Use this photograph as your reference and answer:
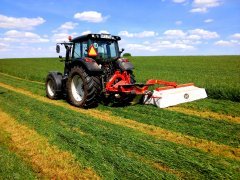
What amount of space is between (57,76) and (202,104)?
5053 mm

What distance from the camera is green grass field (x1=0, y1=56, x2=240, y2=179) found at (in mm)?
4105

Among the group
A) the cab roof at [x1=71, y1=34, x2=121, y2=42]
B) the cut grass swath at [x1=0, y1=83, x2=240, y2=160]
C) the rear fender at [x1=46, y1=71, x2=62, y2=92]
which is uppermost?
the cab roof at [x1=71, y1=34, x2=121, y2=42]

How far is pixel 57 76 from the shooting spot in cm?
1030

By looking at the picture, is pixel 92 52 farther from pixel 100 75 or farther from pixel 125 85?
pixel 125 85

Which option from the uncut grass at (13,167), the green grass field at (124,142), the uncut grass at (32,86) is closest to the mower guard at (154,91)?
the green grass field at (124,142)

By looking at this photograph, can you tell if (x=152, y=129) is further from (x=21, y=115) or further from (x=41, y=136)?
(x=21, y=115)

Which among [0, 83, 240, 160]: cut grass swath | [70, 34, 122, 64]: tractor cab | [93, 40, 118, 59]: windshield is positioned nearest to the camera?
[0, 83, 240, 160]: cut grass swath

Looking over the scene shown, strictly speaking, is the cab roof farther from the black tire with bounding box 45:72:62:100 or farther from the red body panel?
the black tire with bounding box 45:72:62:100

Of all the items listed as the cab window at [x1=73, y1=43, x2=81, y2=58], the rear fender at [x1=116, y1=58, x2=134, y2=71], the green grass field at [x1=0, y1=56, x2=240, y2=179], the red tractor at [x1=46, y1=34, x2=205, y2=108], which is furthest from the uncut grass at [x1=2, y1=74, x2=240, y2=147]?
the cab window at [x1=73, y1=43, x2=81, y2=58]

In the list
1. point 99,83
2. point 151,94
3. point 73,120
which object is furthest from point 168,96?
point 73,120

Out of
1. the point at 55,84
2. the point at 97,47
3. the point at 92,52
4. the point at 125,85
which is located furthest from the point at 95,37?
the point at 55,84

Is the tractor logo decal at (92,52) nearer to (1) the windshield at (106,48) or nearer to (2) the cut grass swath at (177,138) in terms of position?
(1) the windshield at (106,48)

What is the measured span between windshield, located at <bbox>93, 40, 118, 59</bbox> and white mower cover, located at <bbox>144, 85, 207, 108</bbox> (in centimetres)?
173

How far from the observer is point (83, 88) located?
8.46 m
